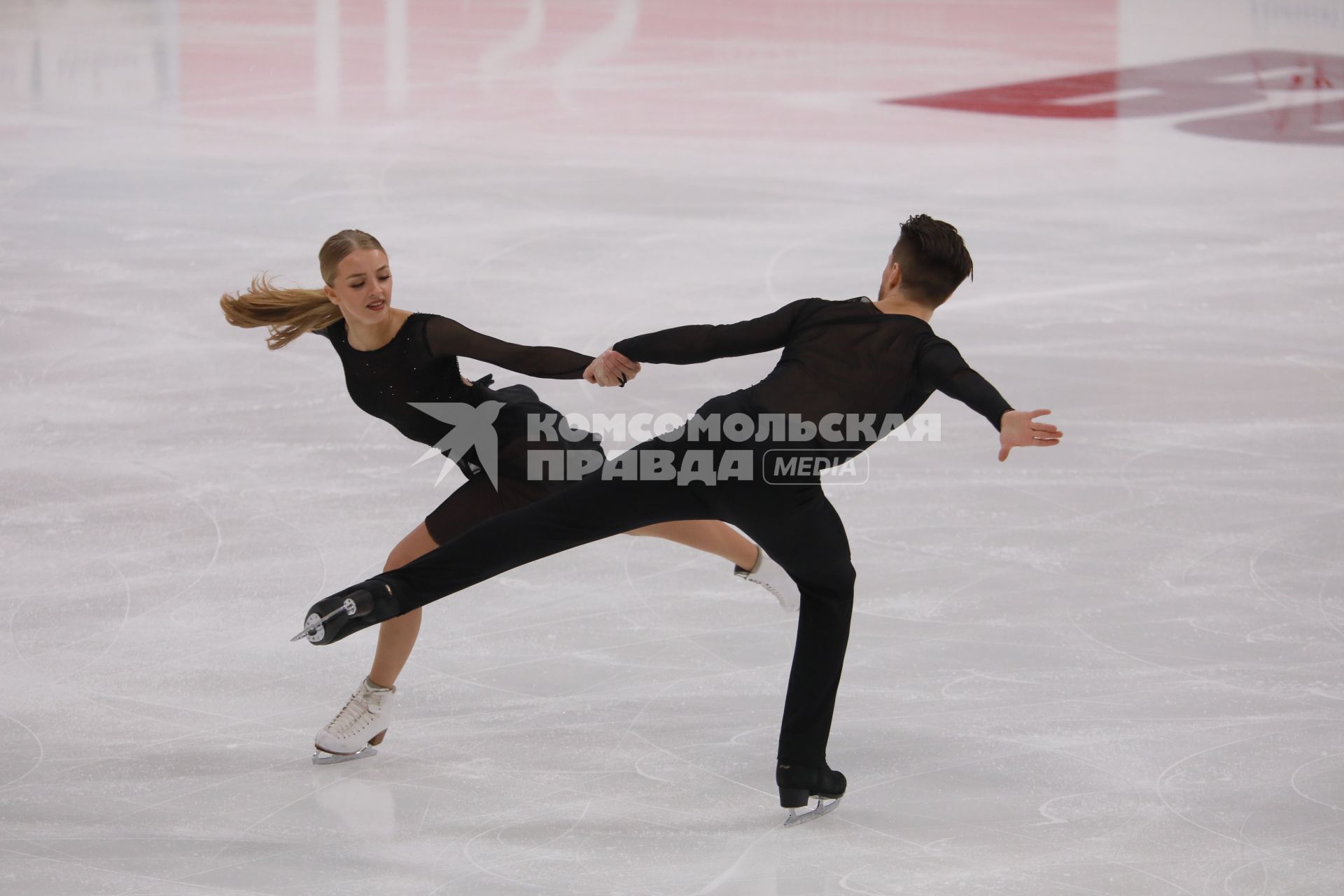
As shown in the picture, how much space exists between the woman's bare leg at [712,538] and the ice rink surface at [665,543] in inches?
11.9

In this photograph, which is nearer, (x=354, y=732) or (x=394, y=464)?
(x=354, y=732)

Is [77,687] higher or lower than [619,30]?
lower

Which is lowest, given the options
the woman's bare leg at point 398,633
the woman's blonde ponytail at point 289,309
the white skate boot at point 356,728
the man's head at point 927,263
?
the white skate boot at point 356,728

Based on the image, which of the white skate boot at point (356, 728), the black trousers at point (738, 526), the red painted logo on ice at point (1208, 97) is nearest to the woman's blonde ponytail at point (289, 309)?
the black trousers at point (738, 526)

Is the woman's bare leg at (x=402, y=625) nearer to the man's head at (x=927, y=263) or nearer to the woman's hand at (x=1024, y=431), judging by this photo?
the man's head at (x=927, y=263)

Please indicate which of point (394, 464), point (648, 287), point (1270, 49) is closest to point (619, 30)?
point (1270, 49)

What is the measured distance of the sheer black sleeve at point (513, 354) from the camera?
323 cm

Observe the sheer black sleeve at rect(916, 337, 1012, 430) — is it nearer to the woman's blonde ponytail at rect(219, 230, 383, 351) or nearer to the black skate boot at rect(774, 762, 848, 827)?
the black skate boot at rect(774, 762, 848, 827)

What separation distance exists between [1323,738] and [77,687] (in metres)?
2.87

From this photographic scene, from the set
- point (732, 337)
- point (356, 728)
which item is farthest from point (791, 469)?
point (356, 728)

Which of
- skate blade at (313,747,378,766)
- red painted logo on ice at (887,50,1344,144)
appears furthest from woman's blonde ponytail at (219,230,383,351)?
red painted logo on ice at (887,50,1344,144)

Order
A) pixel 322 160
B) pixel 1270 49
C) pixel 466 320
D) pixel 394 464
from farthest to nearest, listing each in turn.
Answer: pixel 1270 49, pixel 322 160, pixel 466 320, pixel 394 464

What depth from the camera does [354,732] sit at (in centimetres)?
341

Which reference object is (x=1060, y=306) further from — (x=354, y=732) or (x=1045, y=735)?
(x=354, y=732)
